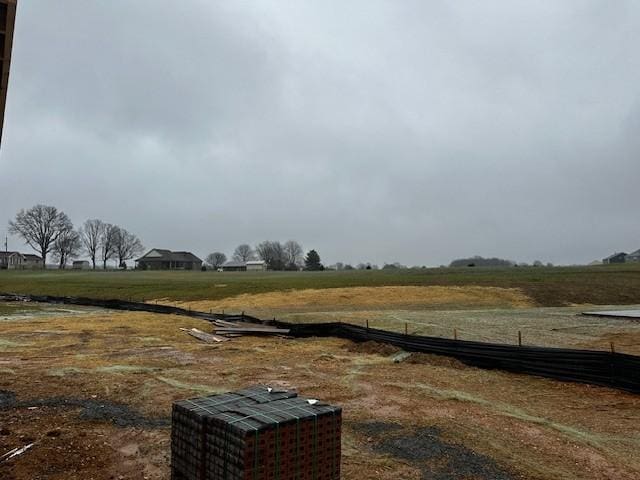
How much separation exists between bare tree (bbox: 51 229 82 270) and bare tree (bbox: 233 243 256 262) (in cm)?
6134

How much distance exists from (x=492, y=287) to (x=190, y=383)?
34959mm

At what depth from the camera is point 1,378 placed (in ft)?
37.5

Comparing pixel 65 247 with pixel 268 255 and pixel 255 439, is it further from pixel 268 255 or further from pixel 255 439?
pixel 255 439

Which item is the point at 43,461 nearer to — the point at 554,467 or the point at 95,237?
the point at 554,467

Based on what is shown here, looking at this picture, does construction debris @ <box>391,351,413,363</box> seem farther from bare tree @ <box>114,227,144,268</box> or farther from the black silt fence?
bare tree @ <box>114,227,144,268</box>

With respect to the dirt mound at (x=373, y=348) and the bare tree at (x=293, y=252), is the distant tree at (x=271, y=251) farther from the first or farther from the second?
the dirt mound at (x=373, y=348)

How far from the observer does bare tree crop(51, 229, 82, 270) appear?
111213 millimetres

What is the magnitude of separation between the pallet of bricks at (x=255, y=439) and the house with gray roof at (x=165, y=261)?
5088 inches

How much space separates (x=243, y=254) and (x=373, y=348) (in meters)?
159

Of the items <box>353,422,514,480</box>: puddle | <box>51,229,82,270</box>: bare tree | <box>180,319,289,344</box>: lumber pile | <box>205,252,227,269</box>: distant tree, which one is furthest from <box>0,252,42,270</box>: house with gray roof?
<box>353,422,514,480</box>: puddle

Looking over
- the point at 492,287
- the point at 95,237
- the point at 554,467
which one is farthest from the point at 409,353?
the point at 95,237

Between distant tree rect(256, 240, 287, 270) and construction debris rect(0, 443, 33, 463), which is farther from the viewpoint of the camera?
distant tree rect(256, 240, 287, 270)

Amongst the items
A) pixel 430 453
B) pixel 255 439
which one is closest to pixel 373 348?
pixel 430 453

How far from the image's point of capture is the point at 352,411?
899 cm
